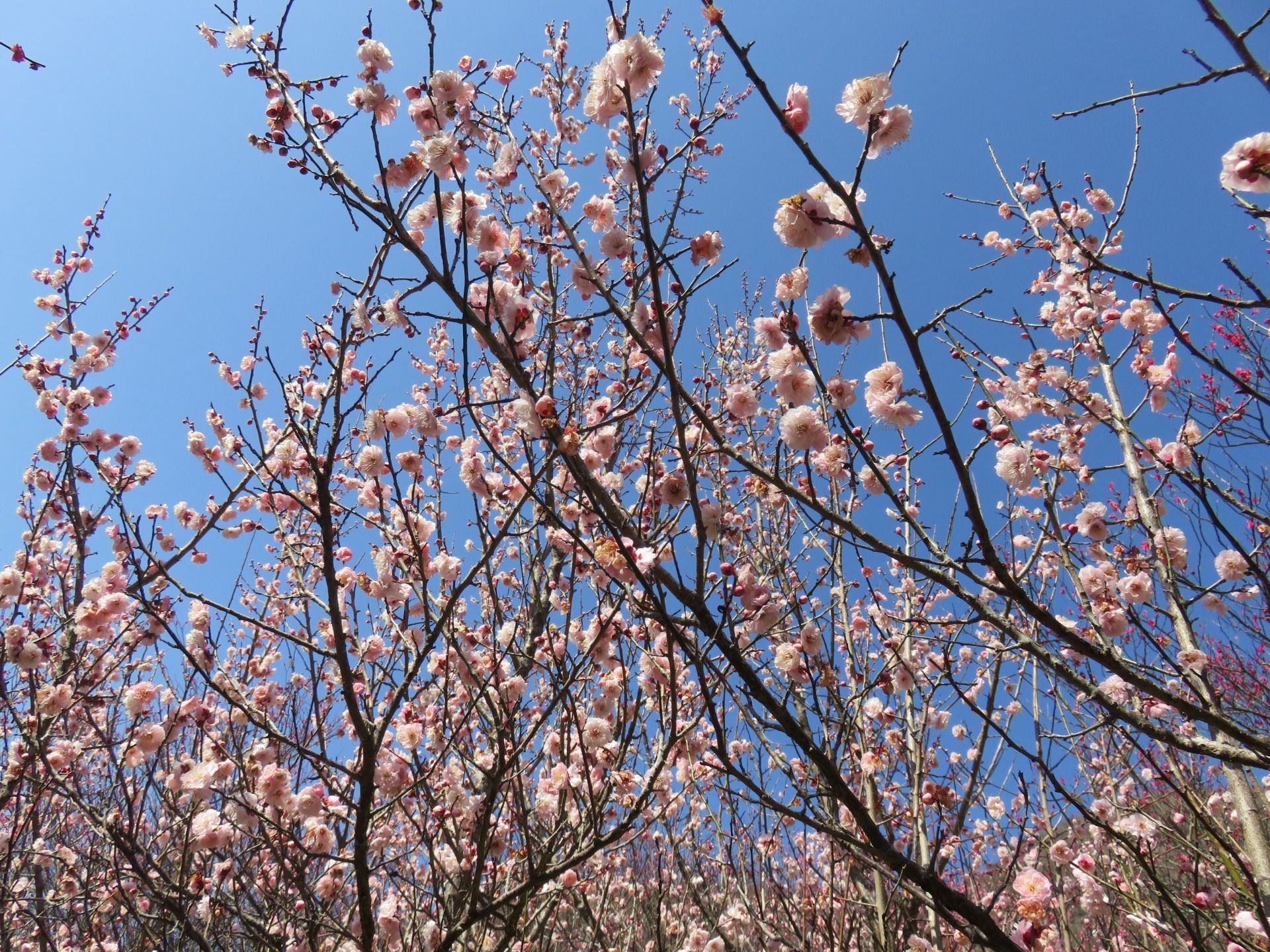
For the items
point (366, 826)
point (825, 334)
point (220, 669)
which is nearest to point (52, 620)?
point (220, 669)

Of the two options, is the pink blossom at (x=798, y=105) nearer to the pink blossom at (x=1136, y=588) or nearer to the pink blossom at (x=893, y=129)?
the pink blossom at (x=893, y=129)

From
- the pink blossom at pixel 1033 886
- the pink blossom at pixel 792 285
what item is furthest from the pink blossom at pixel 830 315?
the pink blossom at pixel 1033 886

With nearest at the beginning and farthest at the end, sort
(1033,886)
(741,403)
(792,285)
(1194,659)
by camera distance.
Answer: (792,285) < (741,403) < (1033,886) < (1194,659)

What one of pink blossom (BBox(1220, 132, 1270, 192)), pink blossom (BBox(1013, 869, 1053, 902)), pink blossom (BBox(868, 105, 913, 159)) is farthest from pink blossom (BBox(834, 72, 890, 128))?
pink blossom (BBox(1013, 869, 1053, 902))

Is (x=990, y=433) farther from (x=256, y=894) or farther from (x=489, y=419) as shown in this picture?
(x=256, y=894)

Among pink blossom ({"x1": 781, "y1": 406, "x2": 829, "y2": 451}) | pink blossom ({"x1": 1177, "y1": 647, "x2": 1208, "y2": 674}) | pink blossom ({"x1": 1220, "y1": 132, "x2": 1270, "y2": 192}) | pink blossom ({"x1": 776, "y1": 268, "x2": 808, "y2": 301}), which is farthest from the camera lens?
pink blossom ({"x1": 1177, "y1": 647, "x2": 1208, "y2": 674})

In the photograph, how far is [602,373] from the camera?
5.24m

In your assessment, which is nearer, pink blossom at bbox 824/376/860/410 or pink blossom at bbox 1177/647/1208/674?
pink blossom at bbox 824/376/860/410

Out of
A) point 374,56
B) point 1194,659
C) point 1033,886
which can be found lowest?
point 1033,886

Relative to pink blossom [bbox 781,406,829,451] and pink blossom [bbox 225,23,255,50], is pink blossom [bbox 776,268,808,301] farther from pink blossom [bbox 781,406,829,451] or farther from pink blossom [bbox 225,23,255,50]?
pink blossom [bbox 225,23,255,50]

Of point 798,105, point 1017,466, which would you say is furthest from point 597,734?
point 798,105

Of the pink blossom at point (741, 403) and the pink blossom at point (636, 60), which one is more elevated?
the pink blossom at point (636, 60)

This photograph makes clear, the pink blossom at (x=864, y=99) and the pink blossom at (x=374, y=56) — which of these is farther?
the pink blossom at (x=374, y=56)

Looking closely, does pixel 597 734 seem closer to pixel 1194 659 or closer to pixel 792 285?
pixel 792 285
